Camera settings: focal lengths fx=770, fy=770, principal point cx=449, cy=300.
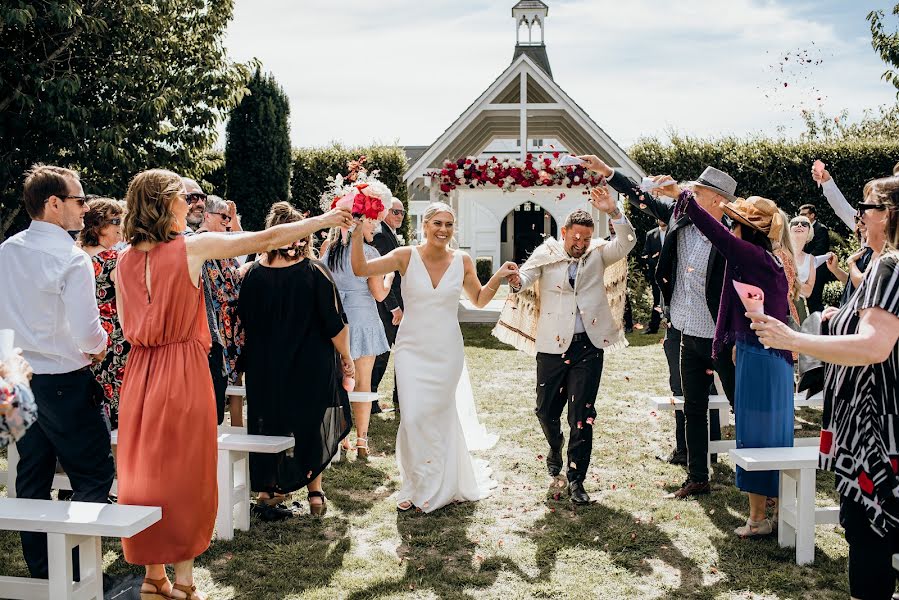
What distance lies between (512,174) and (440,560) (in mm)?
10473

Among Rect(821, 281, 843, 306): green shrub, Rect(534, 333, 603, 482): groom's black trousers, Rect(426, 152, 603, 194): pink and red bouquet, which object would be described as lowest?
Rect(534, 333, 603, 482): groom's black trousers

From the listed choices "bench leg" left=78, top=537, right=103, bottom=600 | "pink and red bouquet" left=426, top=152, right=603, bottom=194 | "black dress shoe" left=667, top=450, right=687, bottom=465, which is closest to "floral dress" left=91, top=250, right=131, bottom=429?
"bench leg" left=78, top=537, right=103, bottom=600

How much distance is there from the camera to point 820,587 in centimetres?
424

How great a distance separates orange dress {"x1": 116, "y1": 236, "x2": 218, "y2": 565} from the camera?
372 centimetres

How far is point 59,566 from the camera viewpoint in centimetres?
360

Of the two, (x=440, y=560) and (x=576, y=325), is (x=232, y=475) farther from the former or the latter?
(x=576, y=325)

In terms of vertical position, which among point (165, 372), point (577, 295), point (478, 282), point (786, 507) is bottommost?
point (786, 507)

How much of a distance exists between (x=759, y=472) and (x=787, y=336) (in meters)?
2.03

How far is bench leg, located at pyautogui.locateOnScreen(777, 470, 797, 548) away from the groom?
4.59ft

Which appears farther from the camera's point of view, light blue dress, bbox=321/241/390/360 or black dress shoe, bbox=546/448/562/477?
light blue dress, bbox=321/241/390/360

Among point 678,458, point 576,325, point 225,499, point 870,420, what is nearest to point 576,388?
point 576,325

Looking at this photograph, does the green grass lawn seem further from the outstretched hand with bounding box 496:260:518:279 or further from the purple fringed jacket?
the outstretched hand with bounding box 496:260:518:279

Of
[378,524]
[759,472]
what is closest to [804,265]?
[759,472]

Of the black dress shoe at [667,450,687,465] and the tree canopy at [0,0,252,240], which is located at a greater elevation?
the tree canopy at [0,0,252,240]
